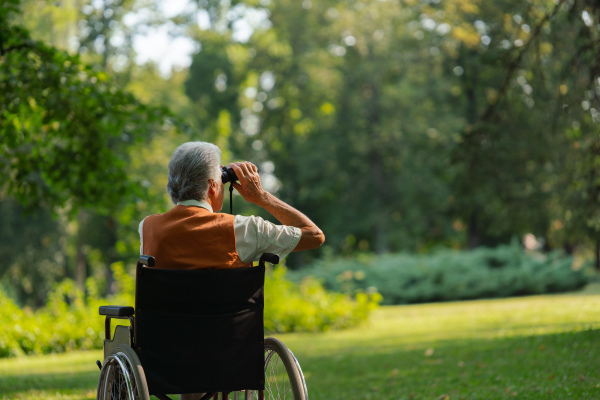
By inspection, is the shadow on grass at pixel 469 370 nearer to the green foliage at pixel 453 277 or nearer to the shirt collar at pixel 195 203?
the shirt collar at pixel 195 203

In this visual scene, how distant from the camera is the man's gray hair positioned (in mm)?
3119

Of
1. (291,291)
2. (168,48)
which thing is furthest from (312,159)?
(291,291)

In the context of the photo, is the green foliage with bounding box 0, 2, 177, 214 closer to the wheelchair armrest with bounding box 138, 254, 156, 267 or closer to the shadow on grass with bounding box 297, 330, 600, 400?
the shadow on grass with bounding box 297, 330, 600, 400

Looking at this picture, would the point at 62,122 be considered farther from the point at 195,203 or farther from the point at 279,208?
the point at 279,208

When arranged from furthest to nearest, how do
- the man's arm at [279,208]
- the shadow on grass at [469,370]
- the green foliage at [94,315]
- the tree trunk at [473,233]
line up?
the tree trunk at [473,233]
the green foliage at [94,315]
the shadow on grass at [469,370]
the man's arm at [279,208]

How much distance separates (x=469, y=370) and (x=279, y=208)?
4.45m

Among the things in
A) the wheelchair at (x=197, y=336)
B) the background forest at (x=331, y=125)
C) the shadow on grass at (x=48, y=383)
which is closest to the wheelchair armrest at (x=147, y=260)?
the wheelchair at (x=197, y=336)

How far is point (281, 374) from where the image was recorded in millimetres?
3217

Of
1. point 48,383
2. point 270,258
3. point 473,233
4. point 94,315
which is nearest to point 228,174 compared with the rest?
point 270,258

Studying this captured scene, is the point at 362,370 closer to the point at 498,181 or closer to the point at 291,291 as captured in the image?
the point at 498,181

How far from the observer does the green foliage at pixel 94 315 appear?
10.8m

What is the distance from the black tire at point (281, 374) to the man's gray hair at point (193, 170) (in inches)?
28.1

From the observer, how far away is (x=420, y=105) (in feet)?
103

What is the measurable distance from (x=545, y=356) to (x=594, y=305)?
20.4 feet
